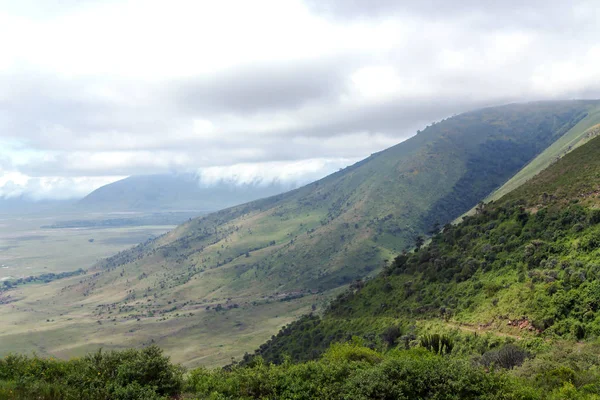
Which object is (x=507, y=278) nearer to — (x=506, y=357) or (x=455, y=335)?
(x=455, y=335)

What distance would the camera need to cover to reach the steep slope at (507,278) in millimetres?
51469

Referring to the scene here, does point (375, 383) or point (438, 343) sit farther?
point (438, 343)

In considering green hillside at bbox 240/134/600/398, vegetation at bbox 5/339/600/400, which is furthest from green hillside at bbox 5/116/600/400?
green hillside at bbox 240/134/600/398

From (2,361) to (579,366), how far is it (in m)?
44.3

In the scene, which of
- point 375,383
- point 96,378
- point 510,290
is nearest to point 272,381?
point 375,383

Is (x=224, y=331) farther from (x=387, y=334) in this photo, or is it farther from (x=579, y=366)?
(x=579, y=366)

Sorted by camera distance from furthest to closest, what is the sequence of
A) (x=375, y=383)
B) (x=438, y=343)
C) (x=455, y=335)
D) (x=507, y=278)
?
(x=507, y=278)
(x=455, y=335)
(x=438, y=343)
(x=375, y=383)

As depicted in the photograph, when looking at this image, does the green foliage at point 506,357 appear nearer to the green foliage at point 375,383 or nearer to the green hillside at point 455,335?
the green hillside at point 455,335

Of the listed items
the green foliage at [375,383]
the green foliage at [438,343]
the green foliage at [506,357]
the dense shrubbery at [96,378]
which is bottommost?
the green foliage at [438,343]

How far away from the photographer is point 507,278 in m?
66.0

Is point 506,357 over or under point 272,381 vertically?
under

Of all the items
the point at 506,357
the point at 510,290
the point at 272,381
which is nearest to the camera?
the point at 272,381

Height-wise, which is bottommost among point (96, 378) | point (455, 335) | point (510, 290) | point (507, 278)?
point (455, 335)

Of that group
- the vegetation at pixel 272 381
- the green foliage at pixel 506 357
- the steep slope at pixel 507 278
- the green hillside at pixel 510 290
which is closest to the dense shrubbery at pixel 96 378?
the vegetation at pixel 272 381
